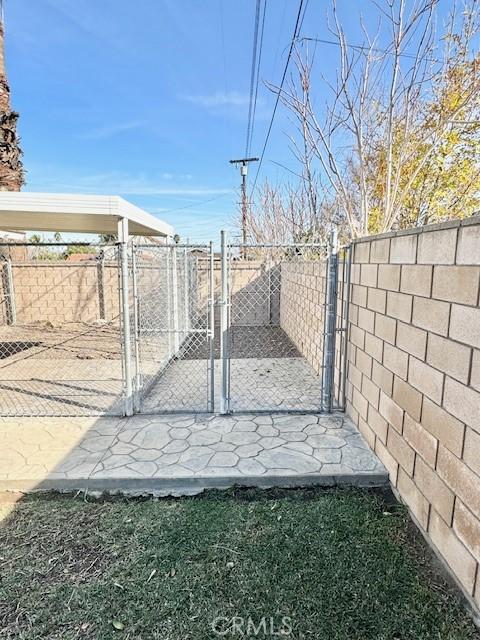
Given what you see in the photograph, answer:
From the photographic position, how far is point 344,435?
3.35m

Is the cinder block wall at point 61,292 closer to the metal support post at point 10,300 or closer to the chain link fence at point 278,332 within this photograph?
the metal support post at point 10,300

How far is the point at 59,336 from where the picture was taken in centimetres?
826

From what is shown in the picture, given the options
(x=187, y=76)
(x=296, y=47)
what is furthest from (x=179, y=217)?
(x=296, y=47)

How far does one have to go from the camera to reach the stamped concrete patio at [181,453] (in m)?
2.69

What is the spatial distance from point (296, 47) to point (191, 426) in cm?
493

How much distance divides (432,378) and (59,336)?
26.4 feet

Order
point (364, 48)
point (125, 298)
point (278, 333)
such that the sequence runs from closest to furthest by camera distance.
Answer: point (125, 298), point (364, 48), point (278, 333)

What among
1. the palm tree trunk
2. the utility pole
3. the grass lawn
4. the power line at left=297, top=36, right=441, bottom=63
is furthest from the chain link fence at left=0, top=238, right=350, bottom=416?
the utility pole

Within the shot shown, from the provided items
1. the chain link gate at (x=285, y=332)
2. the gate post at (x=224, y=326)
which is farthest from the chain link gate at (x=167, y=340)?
the chain link gate at (x=285, y=332)

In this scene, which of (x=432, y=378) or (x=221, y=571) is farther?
(x=432, y=378)

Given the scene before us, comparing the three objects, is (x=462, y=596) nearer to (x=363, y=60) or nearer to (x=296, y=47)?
(x=363, y=60)

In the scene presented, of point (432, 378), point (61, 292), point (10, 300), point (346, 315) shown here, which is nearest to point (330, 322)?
point (346, 315)

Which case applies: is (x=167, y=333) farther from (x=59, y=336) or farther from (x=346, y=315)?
(x=59, y=336)

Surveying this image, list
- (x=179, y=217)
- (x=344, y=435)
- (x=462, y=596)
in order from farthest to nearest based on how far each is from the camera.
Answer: (x=179, y=217) → (x=344, y=435) → (x=462, y=596)
